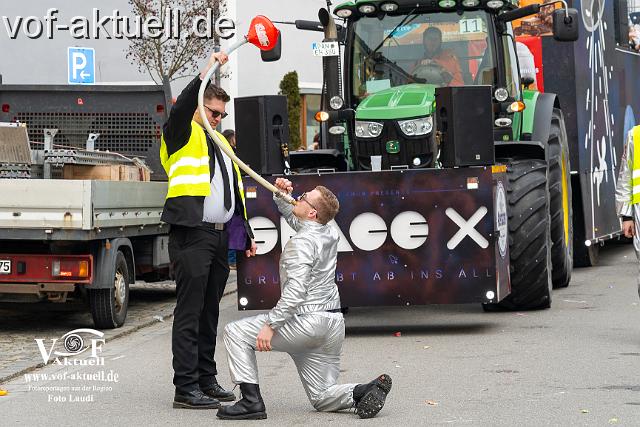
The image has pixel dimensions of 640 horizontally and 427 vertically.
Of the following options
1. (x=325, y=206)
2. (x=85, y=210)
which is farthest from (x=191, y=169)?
(x=85, y=210)

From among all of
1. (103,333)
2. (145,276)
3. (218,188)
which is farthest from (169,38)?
(218,188)

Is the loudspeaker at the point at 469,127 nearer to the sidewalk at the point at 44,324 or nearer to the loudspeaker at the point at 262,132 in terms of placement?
the loudspeaker at the point at 262,132

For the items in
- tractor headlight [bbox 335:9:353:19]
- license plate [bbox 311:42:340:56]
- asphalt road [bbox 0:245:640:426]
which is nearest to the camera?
asphalt road [bbox 0:245:640:426]

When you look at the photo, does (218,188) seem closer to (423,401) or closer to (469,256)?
(423,401)

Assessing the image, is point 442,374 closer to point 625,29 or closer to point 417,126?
point 417,126

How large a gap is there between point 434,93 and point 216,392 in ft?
15.1

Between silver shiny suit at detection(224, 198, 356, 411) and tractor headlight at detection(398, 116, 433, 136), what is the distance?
171 inches

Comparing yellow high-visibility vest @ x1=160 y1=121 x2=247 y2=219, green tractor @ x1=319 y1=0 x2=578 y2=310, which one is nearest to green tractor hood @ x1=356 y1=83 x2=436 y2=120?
green tractor @ x1=319 y1=0 x2=578 y2=310

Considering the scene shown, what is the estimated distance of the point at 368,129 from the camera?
1226cm

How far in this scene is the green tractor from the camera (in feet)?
39.9

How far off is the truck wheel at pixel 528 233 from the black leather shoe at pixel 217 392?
14.4 feet

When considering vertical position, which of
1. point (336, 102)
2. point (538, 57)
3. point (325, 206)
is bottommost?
point (325, 206)

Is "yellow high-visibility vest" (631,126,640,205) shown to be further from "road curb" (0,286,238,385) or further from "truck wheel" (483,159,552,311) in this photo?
"road curb" (0,286,238,385)

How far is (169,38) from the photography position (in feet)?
90.4
